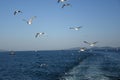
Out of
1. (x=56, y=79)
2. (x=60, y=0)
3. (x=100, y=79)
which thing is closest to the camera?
(x=60, y=0)

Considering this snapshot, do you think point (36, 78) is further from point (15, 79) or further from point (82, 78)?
point (82, 78)

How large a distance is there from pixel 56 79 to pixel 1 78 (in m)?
13.4

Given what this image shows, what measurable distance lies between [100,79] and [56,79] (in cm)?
988

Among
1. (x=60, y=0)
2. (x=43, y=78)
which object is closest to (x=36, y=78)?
(x=43, y=78)

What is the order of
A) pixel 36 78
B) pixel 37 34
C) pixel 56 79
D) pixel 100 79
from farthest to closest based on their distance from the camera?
pixel 36 78 → pixel 56 79 → pixel 100 79 → pixel 37 34

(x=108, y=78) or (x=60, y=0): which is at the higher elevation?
(x=60, y=0)

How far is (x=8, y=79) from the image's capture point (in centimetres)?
5322

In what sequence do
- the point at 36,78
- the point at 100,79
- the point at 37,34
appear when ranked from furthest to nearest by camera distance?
1. the point at 36,78
2. the point at 100,79
3. the point at 37,34

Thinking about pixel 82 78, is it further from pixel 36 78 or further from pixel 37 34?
pixel 37 34

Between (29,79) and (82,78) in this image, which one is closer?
(82,78)

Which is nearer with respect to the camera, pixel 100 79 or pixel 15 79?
pixel 100 79

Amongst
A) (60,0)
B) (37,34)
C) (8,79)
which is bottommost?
(8,79)

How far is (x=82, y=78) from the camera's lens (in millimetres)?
46375

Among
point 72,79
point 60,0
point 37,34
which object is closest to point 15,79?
point 72,79
